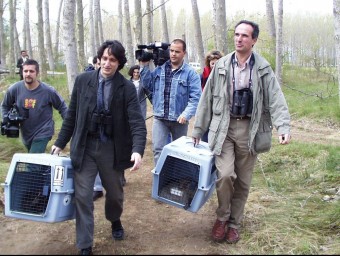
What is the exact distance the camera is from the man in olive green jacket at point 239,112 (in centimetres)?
397

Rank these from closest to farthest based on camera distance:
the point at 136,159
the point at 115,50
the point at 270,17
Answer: the point at 136,159
the point at 115,50
the point at 270,17

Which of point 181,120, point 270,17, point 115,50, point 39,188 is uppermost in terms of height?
point 270,17

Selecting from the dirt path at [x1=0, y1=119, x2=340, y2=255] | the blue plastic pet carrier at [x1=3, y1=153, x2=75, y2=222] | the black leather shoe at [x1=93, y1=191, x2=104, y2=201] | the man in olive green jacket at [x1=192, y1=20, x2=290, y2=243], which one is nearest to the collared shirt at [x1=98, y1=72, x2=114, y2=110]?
the blue plastic pet carrier at [x1=3, y1=153, x2=75, y2=222]

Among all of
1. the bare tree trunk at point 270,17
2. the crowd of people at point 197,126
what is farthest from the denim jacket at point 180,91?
the bare tree trunk at point 270,17

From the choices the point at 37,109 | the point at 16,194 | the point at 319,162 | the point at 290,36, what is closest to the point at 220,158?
the point at 16,194

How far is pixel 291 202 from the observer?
518 centimetres

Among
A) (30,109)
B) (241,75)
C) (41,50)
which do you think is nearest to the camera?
(241,75)

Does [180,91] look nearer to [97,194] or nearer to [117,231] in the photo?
[97,194]

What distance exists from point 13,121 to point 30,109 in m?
0.25

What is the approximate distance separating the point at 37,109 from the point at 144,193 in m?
1.87

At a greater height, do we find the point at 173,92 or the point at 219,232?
the point at 173,92

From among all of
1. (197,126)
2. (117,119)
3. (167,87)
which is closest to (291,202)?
(197,126)

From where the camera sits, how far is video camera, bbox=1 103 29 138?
5180mm

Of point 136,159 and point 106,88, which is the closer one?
point 136,159
